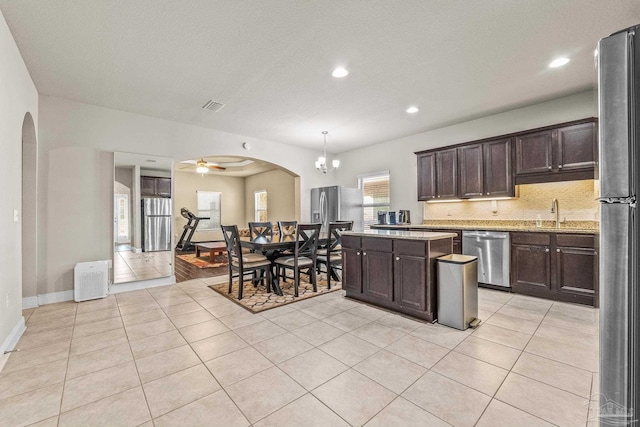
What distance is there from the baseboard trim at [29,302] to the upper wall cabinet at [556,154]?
273 inches

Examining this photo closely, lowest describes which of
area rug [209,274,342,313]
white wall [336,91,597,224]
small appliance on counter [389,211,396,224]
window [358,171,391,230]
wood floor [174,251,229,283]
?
wood floor [174,251,229,283]

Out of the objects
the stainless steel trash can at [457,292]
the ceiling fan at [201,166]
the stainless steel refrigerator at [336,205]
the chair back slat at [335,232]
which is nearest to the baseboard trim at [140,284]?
the chair back slat at [335,232]

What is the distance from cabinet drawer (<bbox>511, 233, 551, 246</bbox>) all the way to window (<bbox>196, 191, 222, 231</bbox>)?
930 centimetres

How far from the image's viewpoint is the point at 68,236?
3.93 m

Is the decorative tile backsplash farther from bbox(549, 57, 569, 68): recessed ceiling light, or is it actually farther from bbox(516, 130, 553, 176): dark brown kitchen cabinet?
bbox(549, 57, 569, 68): recessed ceiling light

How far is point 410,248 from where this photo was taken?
301 cm

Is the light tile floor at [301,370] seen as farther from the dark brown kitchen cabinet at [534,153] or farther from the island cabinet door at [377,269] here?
the dark brown kitchen cabinet at [534,153]

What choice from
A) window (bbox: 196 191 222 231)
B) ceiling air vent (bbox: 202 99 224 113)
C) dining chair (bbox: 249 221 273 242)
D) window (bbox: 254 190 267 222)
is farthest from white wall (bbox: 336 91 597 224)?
window (bbox: 196 191 222 231)

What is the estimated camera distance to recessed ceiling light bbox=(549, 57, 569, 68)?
9.85 feet

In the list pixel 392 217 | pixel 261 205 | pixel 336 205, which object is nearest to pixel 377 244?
pixel 392 217

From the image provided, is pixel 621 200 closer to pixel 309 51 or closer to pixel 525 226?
pixel 309 51

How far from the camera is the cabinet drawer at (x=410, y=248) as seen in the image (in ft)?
9.52

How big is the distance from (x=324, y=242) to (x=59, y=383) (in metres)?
3.24

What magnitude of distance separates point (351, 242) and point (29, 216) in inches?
167
